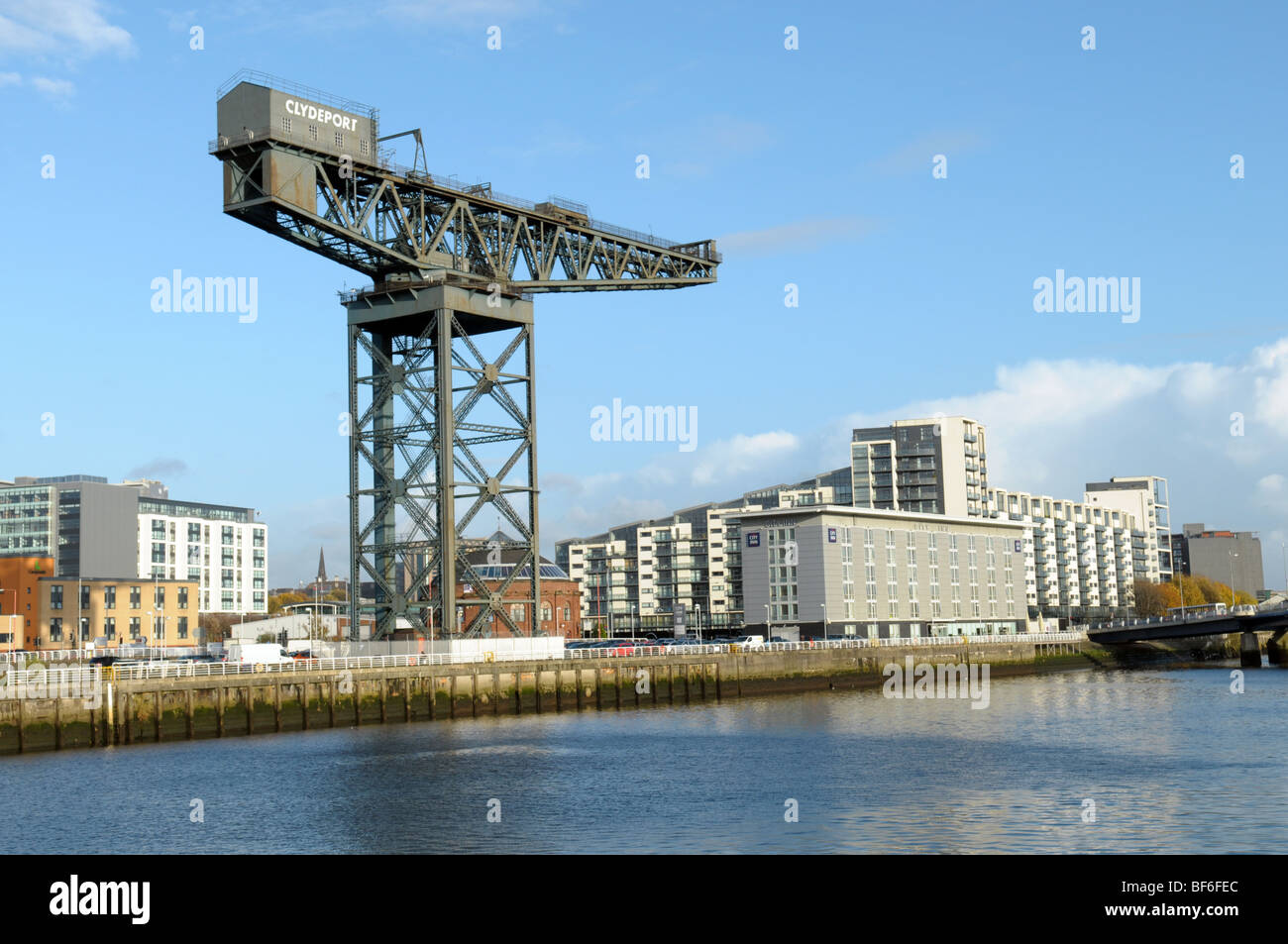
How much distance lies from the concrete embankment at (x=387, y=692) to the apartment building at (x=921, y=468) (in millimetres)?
80516

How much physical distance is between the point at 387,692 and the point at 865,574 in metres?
74.0

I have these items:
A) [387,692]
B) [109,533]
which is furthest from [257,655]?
[109,533]

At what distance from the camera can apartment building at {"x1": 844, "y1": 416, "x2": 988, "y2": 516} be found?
17825 cm

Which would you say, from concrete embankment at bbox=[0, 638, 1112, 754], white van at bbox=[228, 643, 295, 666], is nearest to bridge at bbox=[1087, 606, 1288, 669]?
concrete embankment at bbox=[0, 638, 1112, 754]

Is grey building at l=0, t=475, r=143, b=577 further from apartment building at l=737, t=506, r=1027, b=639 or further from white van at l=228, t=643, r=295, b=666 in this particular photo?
white van at l=228, t=643, r=295, b=666

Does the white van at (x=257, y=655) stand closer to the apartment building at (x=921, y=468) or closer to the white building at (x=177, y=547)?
the apartment building at (x=921, y=468)

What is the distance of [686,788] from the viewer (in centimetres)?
3897

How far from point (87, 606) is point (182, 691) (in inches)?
4088

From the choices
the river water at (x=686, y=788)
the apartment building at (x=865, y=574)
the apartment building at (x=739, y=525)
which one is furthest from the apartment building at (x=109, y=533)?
the river water at (x=686, y=788)

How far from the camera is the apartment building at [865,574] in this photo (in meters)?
125

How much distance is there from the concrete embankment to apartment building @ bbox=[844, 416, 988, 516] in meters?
80.5

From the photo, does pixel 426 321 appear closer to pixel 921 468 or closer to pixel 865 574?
pixel 865 574

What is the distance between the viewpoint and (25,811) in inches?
1364
